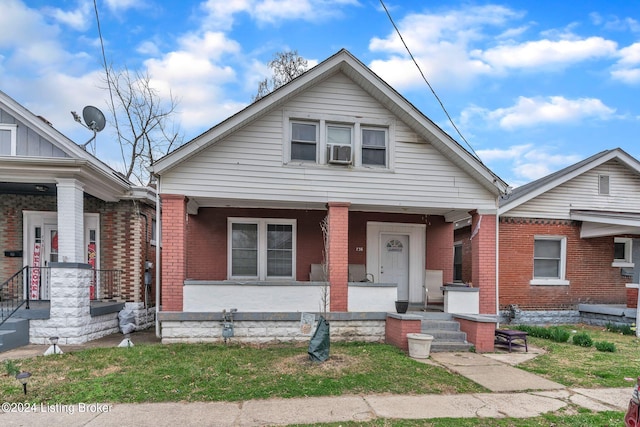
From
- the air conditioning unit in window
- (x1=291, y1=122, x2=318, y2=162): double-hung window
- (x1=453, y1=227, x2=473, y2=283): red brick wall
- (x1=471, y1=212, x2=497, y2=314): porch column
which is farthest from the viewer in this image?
(x1=453, y1=227, x2=473, y2=283): red brick wall

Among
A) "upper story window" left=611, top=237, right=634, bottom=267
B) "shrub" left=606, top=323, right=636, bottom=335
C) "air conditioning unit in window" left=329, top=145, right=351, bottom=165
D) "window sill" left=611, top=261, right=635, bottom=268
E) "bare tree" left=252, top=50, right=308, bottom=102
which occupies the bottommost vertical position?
"shrub" left=606, top=323, right=636, bottom=335

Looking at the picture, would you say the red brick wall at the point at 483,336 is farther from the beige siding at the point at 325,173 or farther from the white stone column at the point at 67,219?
the white stone column at the point at 67,219

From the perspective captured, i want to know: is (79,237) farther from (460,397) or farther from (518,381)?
(518,381)

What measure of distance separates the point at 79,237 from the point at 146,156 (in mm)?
15104

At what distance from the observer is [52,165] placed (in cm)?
808

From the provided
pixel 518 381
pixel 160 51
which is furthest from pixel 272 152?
pixel 160 51

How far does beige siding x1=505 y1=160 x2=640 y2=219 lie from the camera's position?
12133 mm

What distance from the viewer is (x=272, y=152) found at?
909 cm

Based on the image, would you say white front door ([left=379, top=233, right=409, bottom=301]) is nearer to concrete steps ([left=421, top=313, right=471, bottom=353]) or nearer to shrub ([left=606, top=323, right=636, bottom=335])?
concrete steps ([left=421, top=313, right=471, bottom=353])

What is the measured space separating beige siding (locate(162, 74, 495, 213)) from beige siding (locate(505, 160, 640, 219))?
11.4 feet

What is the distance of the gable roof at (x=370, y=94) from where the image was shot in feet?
28.1

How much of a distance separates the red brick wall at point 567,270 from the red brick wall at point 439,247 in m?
1.61

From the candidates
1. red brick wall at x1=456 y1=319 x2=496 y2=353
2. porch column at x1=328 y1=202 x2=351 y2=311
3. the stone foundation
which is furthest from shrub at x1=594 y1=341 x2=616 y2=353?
porch column at x1=328 y1=202 x2=351 y2=311

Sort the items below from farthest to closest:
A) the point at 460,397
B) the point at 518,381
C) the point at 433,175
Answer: the point at 433,175
the point at 518,381
the point at 460,397
